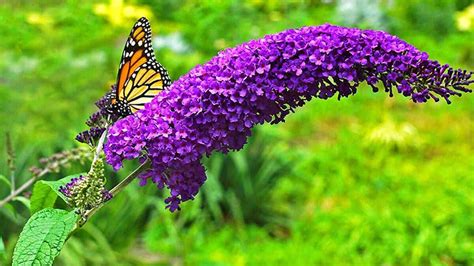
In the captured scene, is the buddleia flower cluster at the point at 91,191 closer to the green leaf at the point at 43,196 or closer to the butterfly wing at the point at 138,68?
the green leaf at the point at 43,196

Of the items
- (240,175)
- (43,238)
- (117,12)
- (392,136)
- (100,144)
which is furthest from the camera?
(392,136)

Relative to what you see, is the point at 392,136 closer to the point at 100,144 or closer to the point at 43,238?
the point at 100,144

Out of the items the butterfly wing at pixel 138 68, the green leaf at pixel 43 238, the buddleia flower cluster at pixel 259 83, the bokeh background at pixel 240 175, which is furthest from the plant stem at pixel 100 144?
the bokeh background at pixel 240 175

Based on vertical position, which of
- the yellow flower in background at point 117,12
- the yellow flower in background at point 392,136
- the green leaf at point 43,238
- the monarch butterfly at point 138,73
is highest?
the yellow flower in background at point 117,12

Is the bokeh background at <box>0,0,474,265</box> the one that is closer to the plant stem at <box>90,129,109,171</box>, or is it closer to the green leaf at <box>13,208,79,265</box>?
the plant stem at <box>90,129,109,171</box>

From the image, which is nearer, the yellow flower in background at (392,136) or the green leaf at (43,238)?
the green leaf at (43,238)

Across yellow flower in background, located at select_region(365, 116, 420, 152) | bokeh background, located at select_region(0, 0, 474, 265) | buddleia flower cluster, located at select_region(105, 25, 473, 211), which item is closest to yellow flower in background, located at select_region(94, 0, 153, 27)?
bokeh background, located at select_region(0, 0, 474, 265)

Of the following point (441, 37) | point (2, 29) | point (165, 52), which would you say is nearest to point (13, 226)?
point (2, 29)

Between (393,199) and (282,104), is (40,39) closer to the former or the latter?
(393,199)

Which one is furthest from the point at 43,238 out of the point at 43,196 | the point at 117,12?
the point at 117,12
